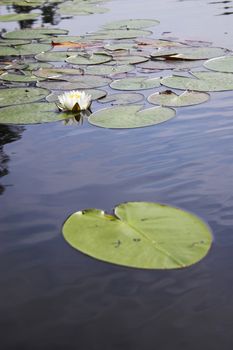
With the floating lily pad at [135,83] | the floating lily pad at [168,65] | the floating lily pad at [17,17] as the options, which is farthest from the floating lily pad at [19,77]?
the floating lily pad at [17,17]

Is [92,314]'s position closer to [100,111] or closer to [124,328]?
[124,328]

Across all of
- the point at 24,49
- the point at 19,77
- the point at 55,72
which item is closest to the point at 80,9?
the point at 24,49

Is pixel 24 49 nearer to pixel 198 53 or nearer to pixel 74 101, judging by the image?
pixel 198 53

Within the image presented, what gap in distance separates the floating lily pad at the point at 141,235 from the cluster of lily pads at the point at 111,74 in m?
1.02

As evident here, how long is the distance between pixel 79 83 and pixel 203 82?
35.8 inches

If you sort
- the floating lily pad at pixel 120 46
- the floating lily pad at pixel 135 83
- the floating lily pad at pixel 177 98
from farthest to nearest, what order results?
1. the floating lily pad at pixel 120 46
2. the floating lily pad at pixel 135 83
3. the floating lily pad at pixel 177 98

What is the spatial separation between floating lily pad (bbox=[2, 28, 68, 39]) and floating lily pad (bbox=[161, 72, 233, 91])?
239 centimetres

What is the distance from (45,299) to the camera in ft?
4.47

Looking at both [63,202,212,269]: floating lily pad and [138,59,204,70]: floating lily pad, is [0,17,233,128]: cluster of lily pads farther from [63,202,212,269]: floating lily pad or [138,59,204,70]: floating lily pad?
[63,202,212,269]: floating lily pad

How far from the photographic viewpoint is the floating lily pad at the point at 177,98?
9.48 ft

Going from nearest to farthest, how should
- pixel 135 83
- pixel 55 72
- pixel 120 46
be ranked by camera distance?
pixel 135 83, pixel 55 72, pixel 120 46

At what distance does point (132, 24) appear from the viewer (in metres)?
5.46

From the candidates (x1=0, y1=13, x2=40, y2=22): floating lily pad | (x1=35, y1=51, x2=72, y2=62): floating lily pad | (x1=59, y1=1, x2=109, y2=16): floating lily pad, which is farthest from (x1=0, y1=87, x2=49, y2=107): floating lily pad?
(x1=59, y1=1, x2=109, y2=16): floating lily pad

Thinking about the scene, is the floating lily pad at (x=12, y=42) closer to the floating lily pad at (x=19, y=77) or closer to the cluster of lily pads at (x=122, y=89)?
the cluster of lily pads at (x=122, y=89)
